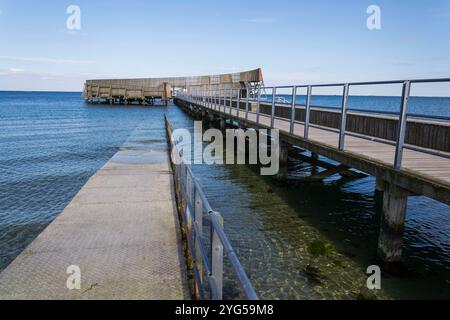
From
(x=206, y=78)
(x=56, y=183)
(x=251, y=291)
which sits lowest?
(x=56, y=183)

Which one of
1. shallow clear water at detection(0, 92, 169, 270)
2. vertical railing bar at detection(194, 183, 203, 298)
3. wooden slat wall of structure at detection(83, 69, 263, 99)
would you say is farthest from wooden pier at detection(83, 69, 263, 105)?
vertical railing bar at detection(194, 183, 203, 298)

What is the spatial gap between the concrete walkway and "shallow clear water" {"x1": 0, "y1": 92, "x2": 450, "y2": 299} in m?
0.85

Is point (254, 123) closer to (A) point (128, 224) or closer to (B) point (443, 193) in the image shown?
(A) point (128, 224)

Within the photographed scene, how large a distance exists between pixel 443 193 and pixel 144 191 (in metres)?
6.15

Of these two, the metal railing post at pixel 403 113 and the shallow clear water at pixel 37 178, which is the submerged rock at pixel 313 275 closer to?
the metal railing post at pixel 403 113

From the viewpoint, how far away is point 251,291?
2041mm

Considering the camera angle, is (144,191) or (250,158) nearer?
(144,191)

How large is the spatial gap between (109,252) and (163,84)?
69.1 metres

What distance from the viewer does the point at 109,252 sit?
514 cm

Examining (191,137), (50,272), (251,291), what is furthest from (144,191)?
(191,137)

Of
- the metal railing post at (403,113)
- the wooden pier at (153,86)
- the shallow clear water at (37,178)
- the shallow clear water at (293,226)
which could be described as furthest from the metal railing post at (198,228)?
the wooden pier at (153,86)

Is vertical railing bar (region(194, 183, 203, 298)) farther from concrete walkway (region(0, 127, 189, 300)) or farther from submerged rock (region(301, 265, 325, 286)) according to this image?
submerged rock (region(301, 265, 325, 286))

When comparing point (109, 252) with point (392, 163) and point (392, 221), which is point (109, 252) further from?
point (392, 163)
